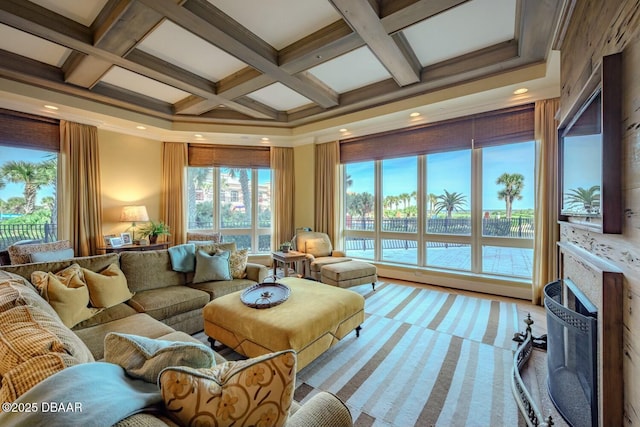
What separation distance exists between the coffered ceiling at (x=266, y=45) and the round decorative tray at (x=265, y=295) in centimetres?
245

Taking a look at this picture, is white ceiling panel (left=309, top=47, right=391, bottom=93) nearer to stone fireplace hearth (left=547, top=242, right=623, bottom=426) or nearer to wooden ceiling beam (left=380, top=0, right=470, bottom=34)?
wooden ceiling beam (left=380, top=0, right=470, bottom=34)

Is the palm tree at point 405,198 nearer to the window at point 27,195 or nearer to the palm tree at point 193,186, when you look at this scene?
the palm tree at point 193,186

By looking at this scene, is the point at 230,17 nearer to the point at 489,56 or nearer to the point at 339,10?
the point at 339,10

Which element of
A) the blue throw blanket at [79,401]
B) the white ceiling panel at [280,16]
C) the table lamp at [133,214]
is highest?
the white ceiling panel at [280,16]

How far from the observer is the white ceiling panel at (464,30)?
231 cm

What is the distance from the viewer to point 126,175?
4621mm

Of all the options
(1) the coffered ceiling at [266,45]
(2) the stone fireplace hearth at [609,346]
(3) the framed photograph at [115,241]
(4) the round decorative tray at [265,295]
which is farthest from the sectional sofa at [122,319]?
(1) the coffered ceiling at [266,45]

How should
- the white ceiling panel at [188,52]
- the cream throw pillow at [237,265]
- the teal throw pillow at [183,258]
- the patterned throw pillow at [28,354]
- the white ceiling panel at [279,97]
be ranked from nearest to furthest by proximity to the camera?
the patterned throw pillow at [28,354], the white ceiling panel at [188,52], the teal throw pillow at [183,258], the cream throw pillow at [237,265], the white ceiling panel at [279,97]

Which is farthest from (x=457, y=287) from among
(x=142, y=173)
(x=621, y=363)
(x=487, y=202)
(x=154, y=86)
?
(x=142, y=173)

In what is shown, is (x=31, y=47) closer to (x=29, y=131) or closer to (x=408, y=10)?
(x=29, y=131)

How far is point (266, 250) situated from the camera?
5.71 metres

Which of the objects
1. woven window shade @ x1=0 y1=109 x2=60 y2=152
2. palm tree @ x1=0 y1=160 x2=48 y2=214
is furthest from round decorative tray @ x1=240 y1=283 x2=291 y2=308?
woven window shade @ x1=0 y1=109 x2=60 y2=152

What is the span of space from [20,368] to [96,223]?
4.42 metres

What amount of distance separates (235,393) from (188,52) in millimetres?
3442
